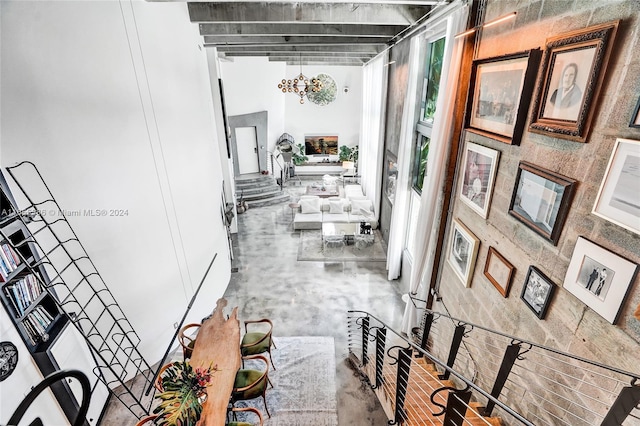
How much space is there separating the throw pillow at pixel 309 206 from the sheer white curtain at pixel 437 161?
5.01 meters

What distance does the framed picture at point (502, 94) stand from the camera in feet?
7.33

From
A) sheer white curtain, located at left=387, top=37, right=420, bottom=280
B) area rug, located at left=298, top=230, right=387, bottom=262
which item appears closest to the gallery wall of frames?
sheer white curtain, located at left=387, top=37, right=420, bottom=280

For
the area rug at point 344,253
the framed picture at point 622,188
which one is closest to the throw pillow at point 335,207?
the area rug at point 344,253

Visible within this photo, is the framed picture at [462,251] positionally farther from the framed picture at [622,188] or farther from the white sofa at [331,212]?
the white sofa at [331,212]

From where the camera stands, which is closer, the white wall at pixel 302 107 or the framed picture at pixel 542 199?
the framed picture at pixel 542 199

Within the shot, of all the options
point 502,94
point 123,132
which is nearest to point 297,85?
point 123,132

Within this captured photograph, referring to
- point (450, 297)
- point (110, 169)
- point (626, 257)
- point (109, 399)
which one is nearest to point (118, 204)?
point (110, 169)

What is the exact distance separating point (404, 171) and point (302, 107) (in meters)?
10.1

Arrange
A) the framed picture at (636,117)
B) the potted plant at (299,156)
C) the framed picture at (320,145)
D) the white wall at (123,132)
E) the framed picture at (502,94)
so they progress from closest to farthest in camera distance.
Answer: the framed picture at (636,117), the framed picture at (502,94), the white wall at (123,132), the potted plant at (299,156), the framed picture at (320,145)

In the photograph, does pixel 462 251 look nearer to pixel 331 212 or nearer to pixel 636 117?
pixel 636 117

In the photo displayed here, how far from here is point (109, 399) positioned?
3.67 m

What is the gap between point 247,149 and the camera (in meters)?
12.1

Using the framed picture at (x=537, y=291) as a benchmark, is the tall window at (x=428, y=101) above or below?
above

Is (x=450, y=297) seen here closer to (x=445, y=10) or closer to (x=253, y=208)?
(x=445, y=10)
